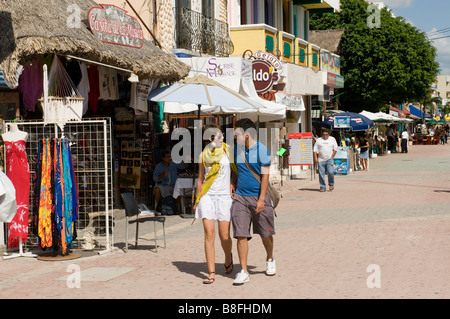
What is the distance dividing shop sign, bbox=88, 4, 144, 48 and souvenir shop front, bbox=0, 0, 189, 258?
0.02 m

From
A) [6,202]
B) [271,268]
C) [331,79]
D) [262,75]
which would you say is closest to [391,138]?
[331,79]

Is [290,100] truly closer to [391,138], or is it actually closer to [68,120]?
[68,120]

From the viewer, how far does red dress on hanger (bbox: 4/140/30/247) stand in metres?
10.1

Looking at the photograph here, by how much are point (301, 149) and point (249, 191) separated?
1480 centimetres

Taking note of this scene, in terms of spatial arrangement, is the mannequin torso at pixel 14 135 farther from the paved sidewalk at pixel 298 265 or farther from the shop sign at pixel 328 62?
the shop sign at pixel 328 62

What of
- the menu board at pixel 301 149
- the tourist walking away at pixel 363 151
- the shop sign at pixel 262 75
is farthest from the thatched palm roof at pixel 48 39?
the tourist walking away at pixel 363 151

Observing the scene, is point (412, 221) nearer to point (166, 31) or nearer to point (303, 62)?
point (166, 31)

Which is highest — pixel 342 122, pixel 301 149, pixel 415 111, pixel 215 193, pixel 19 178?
pixel 415 111

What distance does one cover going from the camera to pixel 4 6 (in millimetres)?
11234

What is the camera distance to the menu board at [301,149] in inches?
888

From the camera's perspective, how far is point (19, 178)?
1017 centimetres

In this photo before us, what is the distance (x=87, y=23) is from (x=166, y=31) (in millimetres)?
4964

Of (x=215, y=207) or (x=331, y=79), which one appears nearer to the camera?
(x=215, y=207)
